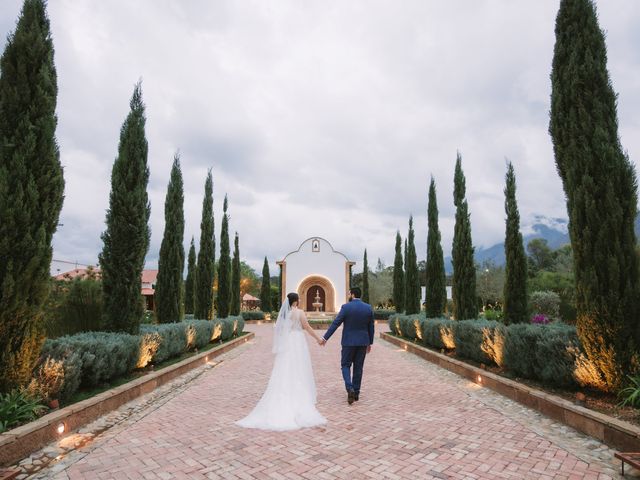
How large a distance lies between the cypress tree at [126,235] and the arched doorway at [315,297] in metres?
27.4

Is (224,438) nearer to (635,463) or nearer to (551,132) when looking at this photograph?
(635,463)

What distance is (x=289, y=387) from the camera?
5.32 metres

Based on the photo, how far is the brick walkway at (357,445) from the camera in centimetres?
335

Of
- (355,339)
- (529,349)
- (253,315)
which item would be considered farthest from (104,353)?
(253,315)

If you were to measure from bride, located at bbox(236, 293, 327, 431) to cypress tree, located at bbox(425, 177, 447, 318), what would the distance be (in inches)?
361

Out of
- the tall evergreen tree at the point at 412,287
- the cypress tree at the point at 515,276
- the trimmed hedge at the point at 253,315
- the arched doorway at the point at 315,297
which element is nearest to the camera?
the cypress tree at the point at 515,276

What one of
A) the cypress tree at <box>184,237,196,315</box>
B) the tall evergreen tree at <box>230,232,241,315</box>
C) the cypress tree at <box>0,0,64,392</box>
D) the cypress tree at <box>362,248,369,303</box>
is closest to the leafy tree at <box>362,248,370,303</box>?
the cypress tree at <box>362,248,369,303</box>

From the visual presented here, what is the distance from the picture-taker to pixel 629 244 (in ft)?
16.8

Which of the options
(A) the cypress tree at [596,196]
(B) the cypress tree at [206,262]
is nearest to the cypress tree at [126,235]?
(B) the cypress tree at [206,262]

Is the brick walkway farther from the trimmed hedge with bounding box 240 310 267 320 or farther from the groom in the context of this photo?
the trimmed hedge with bounding box 240 310 267 320

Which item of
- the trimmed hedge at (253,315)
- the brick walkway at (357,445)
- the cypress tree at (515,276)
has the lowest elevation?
the brick walkway at (357,445)

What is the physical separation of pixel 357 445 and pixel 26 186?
4860 millimetres

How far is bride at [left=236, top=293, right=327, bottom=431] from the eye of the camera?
4.76m

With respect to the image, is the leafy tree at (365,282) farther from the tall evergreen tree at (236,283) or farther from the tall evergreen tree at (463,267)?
the tall evergreen tree at (463,267)
